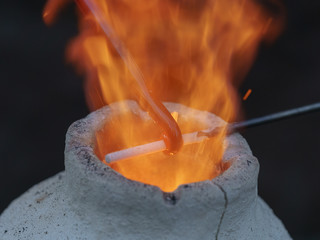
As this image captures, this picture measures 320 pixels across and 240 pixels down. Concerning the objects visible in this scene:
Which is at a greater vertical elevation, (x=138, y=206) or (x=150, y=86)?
(x=150, y=86)

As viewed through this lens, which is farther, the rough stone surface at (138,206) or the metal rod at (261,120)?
the metal rod at (261,120)

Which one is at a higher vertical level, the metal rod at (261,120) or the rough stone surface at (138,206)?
the metal rod at (261,120)

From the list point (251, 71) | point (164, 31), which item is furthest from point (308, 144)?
point (164, 31)

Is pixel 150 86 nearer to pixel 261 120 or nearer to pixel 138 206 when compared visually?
pixel 261 120

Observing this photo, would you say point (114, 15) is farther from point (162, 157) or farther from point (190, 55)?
point (190, 55)

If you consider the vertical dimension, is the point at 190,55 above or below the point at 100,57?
below

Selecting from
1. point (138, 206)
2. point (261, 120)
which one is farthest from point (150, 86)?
point (138, 206)

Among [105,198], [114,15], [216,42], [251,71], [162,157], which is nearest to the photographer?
[105,198]

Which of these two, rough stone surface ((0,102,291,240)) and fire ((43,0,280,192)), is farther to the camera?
fire ((43,0,280,192))
